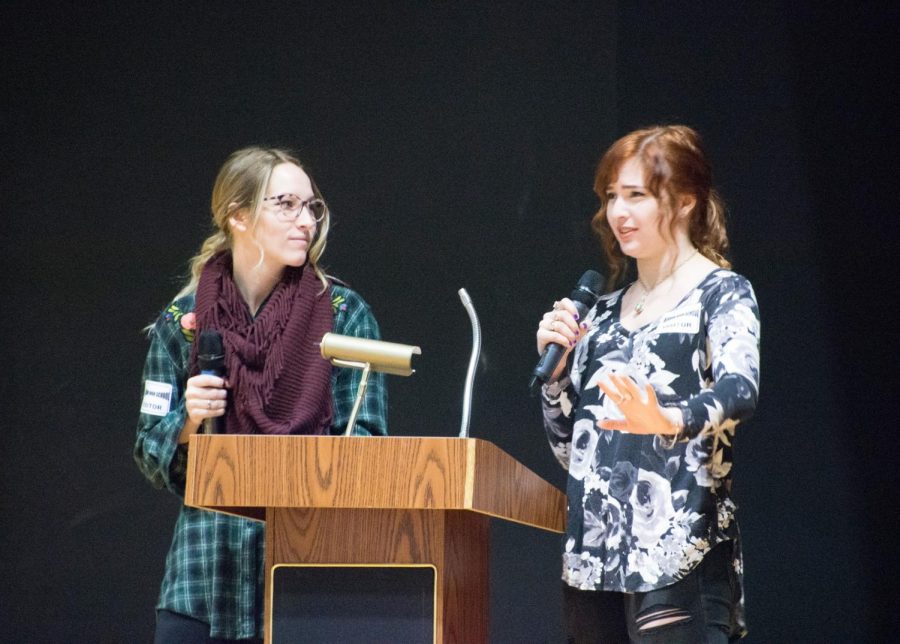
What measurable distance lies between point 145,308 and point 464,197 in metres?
1.01

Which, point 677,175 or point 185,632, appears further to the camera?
point 185,632

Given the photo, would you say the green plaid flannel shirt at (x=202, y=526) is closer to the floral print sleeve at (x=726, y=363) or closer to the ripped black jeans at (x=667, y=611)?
the ripped black jeans at (x=667, y=611)

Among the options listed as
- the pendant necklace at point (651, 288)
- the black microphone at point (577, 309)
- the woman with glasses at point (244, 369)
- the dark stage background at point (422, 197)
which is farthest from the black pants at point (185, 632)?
the dark stage background at point (422, 197)

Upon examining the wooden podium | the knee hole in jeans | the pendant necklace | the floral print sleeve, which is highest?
the pendant necklace

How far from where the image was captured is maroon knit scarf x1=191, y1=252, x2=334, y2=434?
218 centimetres

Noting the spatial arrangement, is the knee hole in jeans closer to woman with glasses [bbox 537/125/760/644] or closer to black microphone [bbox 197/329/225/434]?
woman with glasses [bbox 537/125/760/644]

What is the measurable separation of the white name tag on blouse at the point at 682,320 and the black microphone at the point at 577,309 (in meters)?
0.16

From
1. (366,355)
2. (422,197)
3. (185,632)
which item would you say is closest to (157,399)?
(185,632)

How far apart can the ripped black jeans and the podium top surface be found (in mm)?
318

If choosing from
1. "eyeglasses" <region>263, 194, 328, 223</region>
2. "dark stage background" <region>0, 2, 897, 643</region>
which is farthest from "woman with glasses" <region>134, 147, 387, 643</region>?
"dark stage background" <region>0, 2, 897, 643</region>

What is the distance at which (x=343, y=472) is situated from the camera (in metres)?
1.67

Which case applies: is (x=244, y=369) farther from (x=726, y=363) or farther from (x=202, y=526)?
(x=726, y=363)

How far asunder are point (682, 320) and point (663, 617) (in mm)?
478

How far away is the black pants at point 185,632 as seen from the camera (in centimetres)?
→ 223
